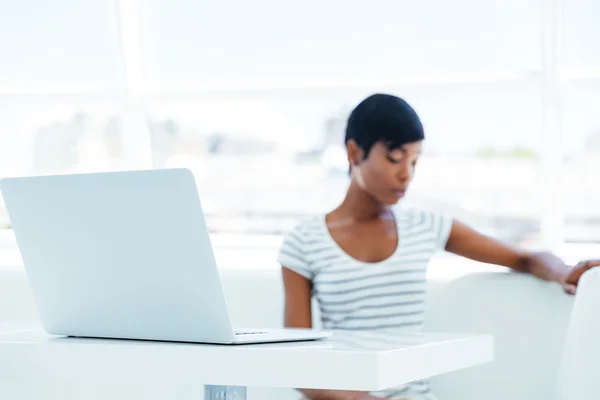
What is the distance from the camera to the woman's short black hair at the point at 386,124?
2.19 meters

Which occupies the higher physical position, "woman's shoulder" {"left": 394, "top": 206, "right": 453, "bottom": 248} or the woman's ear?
the woman's ear

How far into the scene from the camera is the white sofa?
2.28 metres

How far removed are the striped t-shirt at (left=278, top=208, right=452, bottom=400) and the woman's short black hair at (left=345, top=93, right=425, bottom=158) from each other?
227 millimetres

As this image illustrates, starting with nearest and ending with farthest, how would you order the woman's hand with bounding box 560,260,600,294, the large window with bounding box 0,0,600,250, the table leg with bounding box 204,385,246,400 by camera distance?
1. the table leg with bounding box 204,385,246,400
2. the woman's hand with bounding box 560,260,600,294
3. the large window with bounding box 0,0,600,250

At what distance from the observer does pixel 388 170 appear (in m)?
2.20

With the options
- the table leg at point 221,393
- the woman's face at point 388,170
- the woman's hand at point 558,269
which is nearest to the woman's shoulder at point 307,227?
the woman's face at point 388,170

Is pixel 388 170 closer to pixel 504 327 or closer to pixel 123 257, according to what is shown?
pixel 504 327

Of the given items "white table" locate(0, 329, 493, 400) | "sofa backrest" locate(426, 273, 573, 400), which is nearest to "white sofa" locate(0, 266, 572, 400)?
"sofa backrest" locate(426, 273, 573, 400)

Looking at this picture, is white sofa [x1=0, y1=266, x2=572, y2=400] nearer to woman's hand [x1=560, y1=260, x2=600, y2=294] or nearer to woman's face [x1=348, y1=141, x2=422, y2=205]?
woman's hand [x1=560, y1=260, x2=600, y2=294]

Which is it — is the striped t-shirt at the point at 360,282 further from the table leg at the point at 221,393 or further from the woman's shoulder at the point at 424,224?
the table leg at the point at 221,393

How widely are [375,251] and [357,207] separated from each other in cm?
11

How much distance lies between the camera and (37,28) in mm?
3566

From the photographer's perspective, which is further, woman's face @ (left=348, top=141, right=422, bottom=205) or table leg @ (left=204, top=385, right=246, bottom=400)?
woman's face @ (left=348, top=141, right=422, bottom=205)

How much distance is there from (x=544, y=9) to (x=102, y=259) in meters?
1.86
